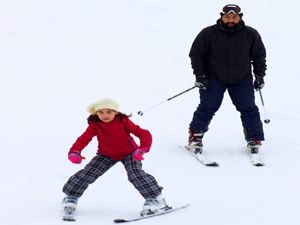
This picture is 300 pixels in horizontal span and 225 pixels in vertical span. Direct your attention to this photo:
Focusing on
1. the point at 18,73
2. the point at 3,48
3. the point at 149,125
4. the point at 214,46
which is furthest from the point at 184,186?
the point at 3,48

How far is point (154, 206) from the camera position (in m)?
6.02

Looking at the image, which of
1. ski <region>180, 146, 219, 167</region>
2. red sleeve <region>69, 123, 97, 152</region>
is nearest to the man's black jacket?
ski <region>180, 146, 219, 167</region>

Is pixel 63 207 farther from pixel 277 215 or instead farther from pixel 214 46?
pixel 214 46

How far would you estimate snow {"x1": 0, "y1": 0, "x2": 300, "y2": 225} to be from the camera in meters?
6.45

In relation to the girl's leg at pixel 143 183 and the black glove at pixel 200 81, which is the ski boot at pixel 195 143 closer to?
the black glove at pixel 200 81

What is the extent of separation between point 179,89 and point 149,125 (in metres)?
1.97

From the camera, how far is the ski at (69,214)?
591cm

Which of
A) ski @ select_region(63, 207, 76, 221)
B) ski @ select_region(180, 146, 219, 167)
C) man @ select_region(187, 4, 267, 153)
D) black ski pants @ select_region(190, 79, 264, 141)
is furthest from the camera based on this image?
black ski pants @ select_region(190, 79, 264, 141)

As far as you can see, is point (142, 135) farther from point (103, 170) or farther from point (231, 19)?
point (231, 19)

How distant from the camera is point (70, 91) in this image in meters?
11.0

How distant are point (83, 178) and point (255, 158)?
2489mm

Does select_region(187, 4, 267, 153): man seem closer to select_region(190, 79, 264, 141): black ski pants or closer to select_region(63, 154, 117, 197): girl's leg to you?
select_region(190, 79, 264, 141): black ski pants

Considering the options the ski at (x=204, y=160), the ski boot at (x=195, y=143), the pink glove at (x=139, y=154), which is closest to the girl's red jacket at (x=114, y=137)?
the pink glove at (x=139, y=154)

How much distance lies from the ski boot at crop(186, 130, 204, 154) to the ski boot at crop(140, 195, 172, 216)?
219cm
